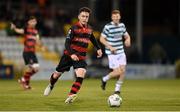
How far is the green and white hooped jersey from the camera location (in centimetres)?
1565

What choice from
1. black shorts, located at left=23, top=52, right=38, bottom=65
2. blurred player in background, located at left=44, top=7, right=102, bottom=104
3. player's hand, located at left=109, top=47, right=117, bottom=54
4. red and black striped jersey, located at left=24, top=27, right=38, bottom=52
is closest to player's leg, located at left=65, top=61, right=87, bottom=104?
blurred player in background, located at left=44, top=7, right=102, bottom=104

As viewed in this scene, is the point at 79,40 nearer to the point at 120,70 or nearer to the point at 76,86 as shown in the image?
the point at 76,86

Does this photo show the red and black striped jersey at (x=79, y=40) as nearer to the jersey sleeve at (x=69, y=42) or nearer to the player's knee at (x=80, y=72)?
the jersey sleeve at (x=69, y=42)

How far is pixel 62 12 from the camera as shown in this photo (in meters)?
35.6

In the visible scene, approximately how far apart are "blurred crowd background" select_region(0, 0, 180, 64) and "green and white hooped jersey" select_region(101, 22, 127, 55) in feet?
48.2

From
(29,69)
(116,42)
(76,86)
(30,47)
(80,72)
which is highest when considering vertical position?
(116,42)

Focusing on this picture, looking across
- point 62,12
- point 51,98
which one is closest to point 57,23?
point 62,12

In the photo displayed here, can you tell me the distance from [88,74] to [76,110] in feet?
57.3

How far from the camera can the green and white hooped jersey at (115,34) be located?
1565cm

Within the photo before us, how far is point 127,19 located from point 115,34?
85.3 ft

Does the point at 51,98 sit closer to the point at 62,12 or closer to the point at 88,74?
the point at 88,74

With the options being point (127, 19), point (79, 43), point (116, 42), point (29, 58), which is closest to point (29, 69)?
point (29, 58)

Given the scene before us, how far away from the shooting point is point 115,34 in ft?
51.7

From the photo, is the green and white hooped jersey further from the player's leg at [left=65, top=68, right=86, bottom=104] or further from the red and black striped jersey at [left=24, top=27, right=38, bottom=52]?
the red and black striped jersey at [left=24, top=27, right=38, bottom=52]
